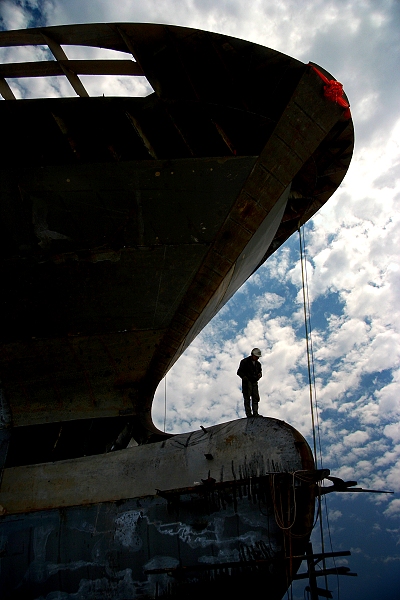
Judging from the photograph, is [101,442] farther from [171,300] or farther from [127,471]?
[171,300]

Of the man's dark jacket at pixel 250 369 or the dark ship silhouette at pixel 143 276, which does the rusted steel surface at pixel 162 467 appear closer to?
the dark ship silhouette at pixel 143 276

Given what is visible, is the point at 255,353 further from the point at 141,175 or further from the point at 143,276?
the point at 141,175

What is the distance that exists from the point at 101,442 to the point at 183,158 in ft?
16.4

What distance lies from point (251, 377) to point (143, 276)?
8.21 feet

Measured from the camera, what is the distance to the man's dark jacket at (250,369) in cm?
745

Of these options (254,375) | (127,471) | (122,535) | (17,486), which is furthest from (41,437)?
(254,375)

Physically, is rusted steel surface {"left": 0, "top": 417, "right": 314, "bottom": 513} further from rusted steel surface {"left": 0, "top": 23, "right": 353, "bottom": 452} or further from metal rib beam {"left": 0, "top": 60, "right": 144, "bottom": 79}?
metal rib beam {"left": 0, "top": 60, "right": 144, "bottom": 79}

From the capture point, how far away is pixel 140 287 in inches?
283

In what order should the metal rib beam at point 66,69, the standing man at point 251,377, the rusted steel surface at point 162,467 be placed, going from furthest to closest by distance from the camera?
the standing man at point 251,377
the metal rib beam at point 66,69
the rusted steel surface at point 162,467

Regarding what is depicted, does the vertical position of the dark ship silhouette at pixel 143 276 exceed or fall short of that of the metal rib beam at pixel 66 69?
it falls short

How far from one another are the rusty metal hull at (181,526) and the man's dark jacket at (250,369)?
1.13m

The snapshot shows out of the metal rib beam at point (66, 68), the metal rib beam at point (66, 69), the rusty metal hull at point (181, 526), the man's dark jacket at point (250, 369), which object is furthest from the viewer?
the man's dark jacket at point (250, 369)

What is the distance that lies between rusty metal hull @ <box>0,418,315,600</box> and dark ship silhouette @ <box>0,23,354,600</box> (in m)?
0.02

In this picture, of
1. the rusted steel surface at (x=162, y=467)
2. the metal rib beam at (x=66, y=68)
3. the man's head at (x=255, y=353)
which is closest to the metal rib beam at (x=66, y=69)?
the metal rib beam at (x=66, y=68)
